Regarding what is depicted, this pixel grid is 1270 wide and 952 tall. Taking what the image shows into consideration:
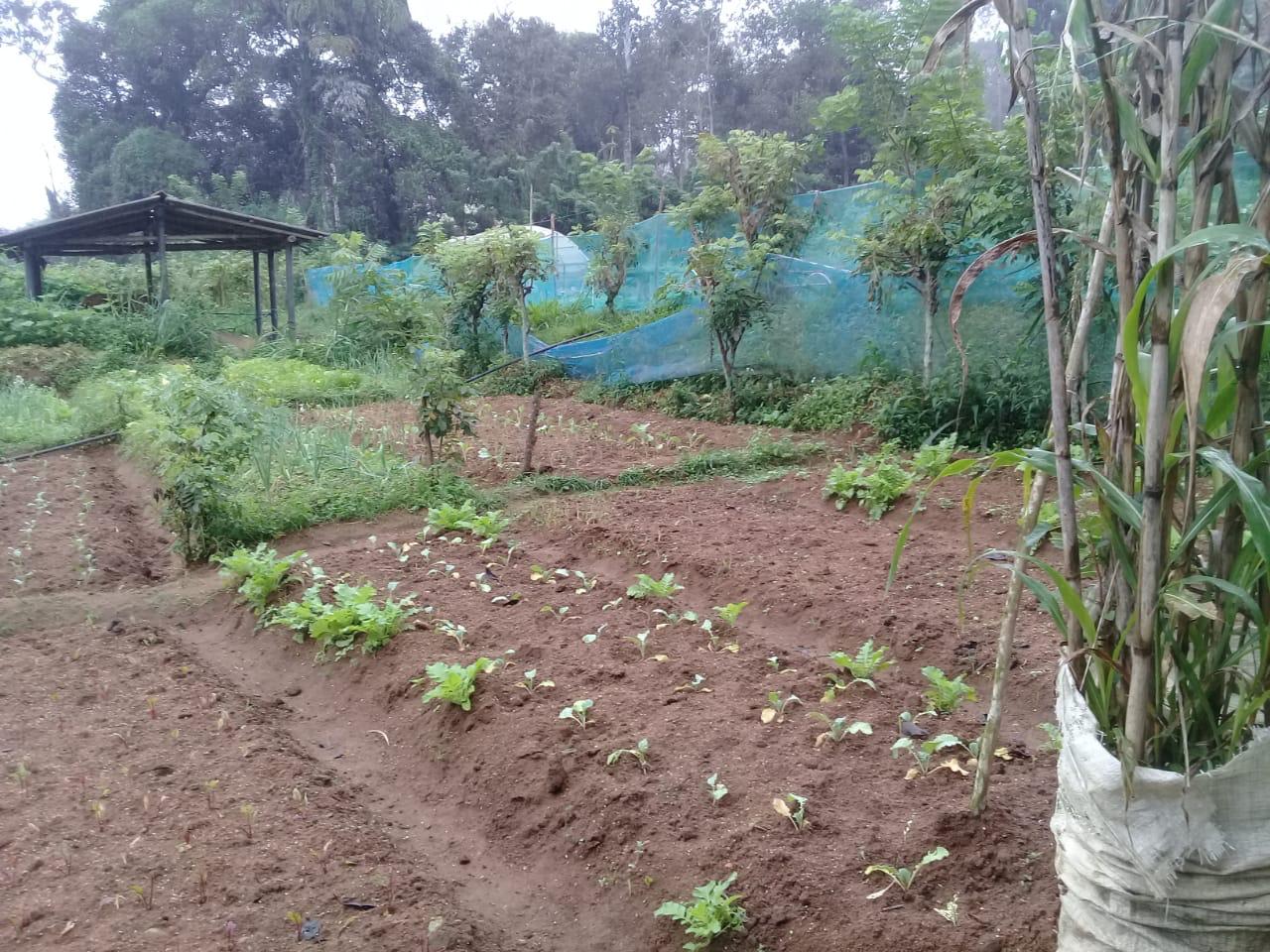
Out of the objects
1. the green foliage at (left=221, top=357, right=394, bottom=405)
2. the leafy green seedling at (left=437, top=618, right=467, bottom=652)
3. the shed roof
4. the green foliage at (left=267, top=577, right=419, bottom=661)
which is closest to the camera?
the leafy green seedling at (left=437, top=618, right=467, bottom=652)

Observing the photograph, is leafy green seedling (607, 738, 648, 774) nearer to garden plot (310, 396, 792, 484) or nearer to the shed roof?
garden plot (310, 396, 792, 484)

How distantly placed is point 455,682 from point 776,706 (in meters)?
1.11

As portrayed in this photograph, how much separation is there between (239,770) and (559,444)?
5545 millimetres

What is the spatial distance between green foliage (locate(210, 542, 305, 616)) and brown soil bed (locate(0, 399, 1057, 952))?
94 mm

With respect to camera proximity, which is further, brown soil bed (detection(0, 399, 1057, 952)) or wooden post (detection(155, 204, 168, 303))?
wooden post (detection(155, 204, 168, 303))

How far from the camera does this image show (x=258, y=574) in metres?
4.71

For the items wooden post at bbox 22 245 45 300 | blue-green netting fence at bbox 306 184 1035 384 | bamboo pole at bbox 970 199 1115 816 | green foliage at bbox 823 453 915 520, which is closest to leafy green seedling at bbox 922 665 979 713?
bamboo pole at bbox 970 199 1115 816

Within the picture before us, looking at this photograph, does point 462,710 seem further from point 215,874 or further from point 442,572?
point 442,572

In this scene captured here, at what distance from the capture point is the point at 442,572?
496 cm

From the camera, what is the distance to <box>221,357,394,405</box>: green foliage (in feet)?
35.1

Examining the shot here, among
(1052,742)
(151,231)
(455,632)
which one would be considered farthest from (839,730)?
(151,231)

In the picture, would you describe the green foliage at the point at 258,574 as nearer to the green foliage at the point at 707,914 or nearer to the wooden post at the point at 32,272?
the green foliage at the point at 707,914

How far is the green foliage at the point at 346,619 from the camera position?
407 centimetres

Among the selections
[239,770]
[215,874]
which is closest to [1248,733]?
[215,874]
